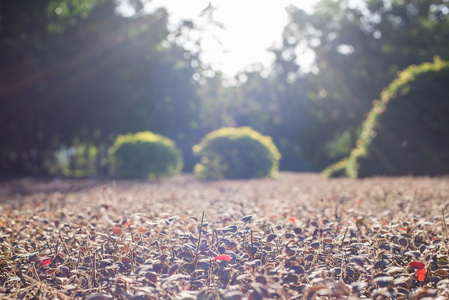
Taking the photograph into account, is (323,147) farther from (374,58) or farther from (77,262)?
(77,262)

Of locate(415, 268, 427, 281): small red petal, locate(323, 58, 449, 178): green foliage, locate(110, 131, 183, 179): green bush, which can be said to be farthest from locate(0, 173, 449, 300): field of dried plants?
locate(110, 131, 183, 179): green bush

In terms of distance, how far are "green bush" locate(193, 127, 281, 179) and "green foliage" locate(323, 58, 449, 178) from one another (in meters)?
3.62

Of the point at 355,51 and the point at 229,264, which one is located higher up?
the point at 355,51

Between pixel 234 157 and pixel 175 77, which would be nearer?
pixel 234 157

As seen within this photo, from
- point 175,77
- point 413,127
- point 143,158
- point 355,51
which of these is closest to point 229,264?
point 413,127

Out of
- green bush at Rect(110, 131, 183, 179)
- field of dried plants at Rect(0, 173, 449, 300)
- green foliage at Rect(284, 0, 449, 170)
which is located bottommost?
field of dried plants at Rect(0, 173, 449, 300)

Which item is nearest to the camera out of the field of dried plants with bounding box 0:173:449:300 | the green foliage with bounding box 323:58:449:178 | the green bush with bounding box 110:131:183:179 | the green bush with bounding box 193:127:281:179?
the field of dried plants with bounding box 0:173:449:300

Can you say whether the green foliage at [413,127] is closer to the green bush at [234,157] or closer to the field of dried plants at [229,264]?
the green bush at [234,157]

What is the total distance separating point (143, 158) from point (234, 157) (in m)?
3.43

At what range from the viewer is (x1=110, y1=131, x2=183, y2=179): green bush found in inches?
500

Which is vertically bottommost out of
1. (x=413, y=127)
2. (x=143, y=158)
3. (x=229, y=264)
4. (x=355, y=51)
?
(x=229, y=264)

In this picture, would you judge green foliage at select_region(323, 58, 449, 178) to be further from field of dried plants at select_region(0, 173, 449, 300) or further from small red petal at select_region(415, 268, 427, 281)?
small red petal at select_region(415, 268, 427, 281)

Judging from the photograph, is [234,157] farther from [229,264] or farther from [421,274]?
[421,274]

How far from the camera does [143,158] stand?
12.7 metres
